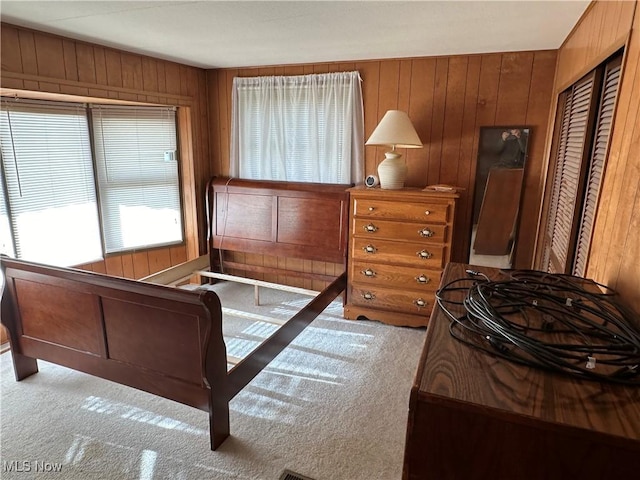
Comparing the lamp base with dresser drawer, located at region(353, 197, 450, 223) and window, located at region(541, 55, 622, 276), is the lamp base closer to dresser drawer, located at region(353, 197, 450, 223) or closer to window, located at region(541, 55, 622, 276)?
dresser drawer, located at region(353, 197, 450, 223)

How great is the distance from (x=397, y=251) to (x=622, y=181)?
193cm

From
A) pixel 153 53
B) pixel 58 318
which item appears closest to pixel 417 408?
pixel 58 318

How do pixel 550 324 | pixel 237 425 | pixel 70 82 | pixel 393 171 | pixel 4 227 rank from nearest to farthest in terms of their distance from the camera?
pixel 550 324, pixel 237 425, pixel 70 82, pixel 4 227, pixel 393 171

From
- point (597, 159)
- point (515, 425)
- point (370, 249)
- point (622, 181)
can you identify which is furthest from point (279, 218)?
point (515, 425)

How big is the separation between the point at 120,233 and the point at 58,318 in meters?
1.63

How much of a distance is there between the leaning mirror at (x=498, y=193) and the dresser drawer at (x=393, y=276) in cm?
58

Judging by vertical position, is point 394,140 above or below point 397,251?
above

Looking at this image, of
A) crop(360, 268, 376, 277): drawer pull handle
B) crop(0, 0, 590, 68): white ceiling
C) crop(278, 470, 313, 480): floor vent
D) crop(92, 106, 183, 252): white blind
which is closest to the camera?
crop(278, 470, 313, 480): floor vent

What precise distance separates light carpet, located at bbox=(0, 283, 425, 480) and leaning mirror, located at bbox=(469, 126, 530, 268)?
4.01 feet

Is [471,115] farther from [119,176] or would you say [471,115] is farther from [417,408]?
[119,176]

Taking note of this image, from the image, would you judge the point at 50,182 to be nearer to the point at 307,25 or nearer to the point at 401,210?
the point at 307,25

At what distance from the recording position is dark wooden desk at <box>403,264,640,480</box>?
2.64ft

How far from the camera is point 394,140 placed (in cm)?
310

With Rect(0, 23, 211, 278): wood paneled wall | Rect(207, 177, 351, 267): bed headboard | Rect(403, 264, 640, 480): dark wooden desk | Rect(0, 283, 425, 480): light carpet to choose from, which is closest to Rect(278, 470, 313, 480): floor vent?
Rect(0, 283, 425, 480): light carpet
